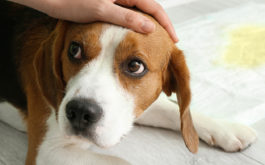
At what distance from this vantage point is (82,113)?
1.79 m

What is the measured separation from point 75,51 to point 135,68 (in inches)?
12.5

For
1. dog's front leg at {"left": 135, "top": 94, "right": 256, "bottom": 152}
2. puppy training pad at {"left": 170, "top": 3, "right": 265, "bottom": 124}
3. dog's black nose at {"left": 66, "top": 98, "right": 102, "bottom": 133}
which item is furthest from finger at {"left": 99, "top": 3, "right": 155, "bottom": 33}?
puppy training pad at {"left": 170, "top": 3, "right": 265, "bottom": 124}

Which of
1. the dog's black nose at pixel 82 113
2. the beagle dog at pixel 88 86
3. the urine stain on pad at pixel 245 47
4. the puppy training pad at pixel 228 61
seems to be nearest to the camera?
the dog's black nose at pixel 82 113

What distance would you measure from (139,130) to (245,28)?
196 cm

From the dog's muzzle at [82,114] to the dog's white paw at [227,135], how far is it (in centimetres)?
94

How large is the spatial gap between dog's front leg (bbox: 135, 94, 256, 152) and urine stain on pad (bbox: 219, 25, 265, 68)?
99 cm

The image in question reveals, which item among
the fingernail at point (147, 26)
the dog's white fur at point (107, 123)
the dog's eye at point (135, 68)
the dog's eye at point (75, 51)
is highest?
the fingernail at point (147, 26)

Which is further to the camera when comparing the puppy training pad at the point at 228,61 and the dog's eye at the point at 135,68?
the puppy training pad at the point at 228,61

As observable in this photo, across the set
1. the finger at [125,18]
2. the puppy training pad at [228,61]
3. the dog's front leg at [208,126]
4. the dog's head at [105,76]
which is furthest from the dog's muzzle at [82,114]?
the puppy training pad at [228,61]

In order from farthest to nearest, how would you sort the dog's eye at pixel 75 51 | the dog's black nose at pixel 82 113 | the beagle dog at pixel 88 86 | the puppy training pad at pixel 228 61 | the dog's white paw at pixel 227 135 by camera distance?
the puppy training pad at pixel 228 61 → the dog's white paw at pixel 227 135 → the dog's eye at pixel 75 51 → the beagle dog at pixel 88 86 → the dog's black nose at pixel 82 113

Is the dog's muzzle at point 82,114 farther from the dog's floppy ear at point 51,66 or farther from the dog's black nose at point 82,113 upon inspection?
the dog's floppy ear at point 51,66

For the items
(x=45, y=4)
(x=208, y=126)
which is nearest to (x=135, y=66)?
(x=45, y=4)

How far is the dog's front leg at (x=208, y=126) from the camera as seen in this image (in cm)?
246

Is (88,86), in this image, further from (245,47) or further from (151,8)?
(245,47)
